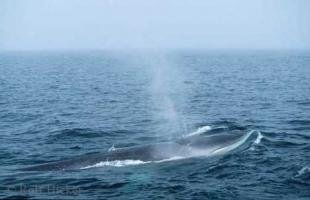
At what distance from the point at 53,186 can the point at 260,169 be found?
46.4ft

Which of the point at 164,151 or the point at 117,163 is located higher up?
the point at 164,151

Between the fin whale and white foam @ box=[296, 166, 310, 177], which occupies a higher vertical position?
the fin whale

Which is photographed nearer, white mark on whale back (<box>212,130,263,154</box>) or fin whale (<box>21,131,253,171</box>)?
fin whale (<box>21,131,253,171</box>)

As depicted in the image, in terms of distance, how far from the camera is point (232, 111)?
5925 cm

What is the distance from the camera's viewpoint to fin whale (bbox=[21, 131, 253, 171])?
32281 millimetres

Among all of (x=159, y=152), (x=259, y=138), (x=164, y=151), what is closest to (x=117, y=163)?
(x=159, y=152)

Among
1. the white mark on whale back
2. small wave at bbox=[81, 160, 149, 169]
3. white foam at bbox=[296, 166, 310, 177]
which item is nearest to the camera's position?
white foam at bbox=[296, 166, 310, 177]

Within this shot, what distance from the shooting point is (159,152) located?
34031 millimetres

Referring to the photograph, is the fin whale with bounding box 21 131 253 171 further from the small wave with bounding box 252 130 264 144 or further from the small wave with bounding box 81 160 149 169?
the small wave with bounding box 252 130 264 144

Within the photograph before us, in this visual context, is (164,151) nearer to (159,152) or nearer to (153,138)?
(159,152)

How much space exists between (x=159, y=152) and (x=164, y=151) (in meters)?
0.45

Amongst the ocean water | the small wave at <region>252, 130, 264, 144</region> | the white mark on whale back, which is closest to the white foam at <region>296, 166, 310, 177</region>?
the ocean water

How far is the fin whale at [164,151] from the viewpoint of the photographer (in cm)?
3228

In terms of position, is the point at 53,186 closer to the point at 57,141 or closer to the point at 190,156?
the point at 190,156
